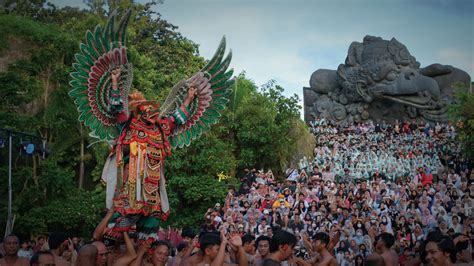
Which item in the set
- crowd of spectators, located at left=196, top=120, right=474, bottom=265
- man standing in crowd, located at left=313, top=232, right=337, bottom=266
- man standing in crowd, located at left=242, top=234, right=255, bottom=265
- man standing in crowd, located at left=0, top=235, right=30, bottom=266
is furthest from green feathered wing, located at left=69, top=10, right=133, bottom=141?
crowd of spectators, located at left=196, top=120, right=474, bottom=265

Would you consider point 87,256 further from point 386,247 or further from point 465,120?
point 465,120

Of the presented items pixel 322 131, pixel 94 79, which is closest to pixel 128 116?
pixel 94 79

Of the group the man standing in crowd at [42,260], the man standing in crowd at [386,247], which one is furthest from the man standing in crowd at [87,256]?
the man standing in crowd at [386,247]

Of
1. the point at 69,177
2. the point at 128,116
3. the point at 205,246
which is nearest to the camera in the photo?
Answer: the point at 205,246

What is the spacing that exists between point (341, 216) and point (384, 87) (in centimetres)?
1559

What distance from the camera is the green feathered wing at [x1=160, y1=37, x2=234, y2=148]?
849 cm

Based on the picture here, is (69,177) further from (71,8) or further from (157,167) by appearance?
(71,8)

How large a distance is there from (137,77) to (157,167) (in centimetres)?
1129

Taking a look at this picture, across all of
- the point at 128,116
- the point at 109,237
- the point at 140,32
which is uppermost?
the point at 140,32

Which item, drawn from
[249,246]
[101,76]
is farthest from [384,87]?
[249,246]

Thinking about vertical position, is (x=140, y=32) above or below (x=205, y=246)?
above

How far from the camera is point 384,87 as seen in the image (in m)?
28.6

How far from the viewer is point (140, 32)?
25.1 m

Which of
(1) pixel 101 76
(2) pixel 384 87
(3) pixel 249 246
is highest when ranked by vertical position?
(2) pixel 384 87
